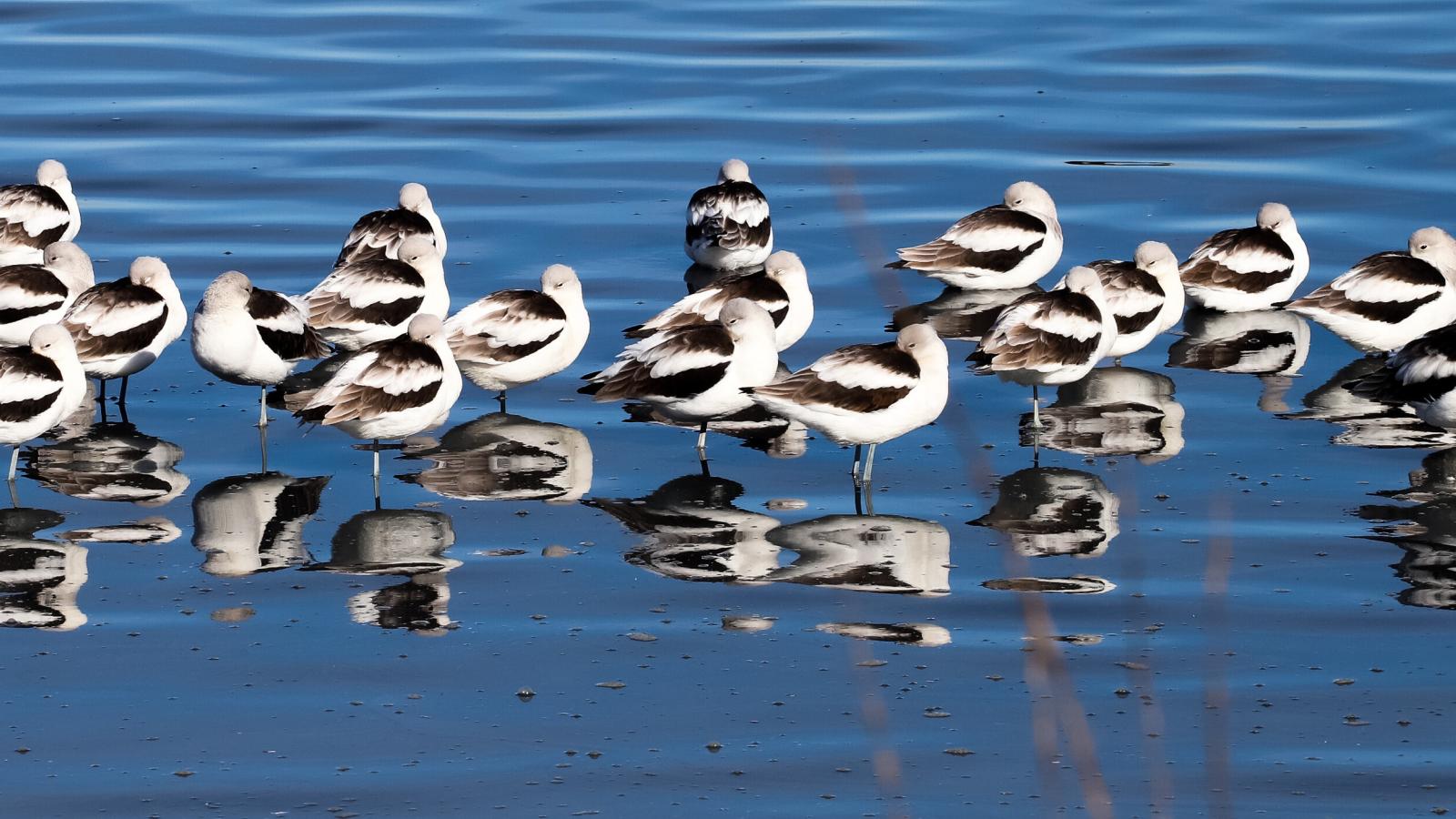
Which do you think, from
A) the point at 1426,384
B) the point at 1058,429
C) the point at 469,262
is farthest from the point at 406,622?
the point at 469,262

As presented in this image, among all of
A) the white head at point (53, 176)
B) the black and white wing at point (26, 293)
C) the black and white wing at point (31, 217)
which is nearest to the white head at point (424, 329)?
the black and white wing at point (26, 293)

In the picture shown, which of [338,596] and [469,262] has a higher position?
[469,262]

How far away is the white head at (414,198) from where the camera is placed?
17.3 meters

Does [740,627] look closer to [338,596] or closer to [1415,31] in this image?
[338,596]

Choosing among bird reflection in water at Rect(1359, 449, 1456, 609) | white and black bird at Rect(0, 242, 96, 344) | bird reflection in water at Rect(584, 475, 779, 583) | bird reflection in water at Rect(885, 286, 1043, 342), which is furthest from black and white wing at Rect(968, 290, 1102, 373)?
white and black bird at Rect(0, 242, 96, 344)

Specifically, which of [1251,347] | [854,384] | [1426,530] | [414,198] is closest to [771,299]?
[854,384]

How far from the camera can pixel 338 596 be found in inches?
420

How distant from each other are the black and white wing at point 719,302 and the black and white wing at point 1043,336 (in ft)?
6.24

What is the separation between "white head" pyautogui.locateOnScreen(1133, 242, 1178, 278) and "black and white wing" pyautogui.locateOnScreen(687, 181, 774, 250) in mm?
3853

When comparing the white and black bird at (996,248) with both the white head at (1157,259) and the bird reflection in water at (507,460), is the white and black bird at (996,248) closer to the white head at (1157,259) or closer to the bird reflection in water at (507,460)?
the white head at (1157,259)

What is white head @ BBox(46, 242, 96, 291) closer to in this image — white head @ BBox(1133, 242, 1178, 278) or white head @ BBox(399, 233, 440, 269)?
white head @ BBox(399, 233, 440, 269)

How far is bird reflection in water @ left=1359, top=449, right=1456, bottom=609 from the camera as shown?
10.7m

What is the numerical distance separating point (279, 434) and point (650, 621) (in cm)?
440

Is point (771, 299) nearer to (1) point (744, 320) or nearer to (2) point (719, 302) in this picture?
(2) point (719, 302)
